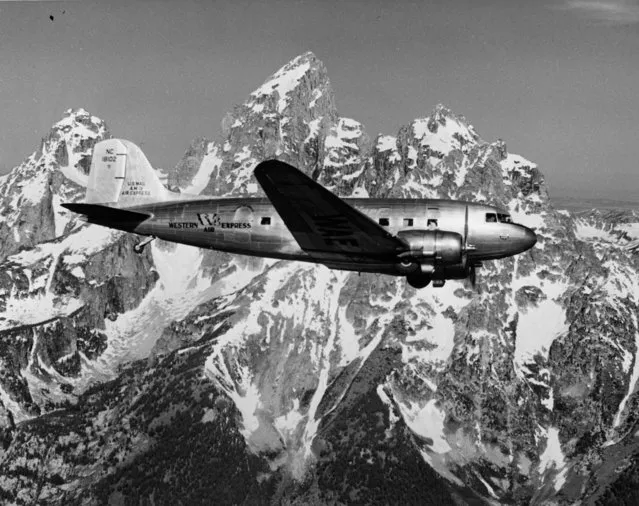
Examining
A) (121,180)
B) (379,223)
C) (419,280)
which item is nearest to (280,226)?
(379,223)

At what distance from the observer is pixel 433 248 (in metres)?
71.4

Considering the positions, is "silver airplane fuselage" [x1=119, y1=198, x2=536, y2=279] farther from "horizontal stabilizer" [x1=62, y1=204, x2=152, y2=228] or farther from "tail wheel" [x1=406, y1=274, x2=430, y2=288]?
"horizontal stabilizer" [x1=62, y1=204, x2=152, y2=228]

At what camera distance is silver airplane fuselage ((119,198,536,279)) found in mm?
75125

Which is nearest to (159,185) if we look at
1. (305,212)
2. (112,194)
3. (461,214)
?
(112,194)

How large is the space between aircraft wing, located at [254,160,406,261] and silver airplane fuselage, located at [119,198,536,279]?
94cm

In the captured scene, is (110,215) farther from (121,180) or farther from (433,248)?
(433,248)

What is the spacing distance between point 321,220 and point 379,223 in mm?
6470

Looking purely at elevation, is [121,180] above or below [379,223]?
above

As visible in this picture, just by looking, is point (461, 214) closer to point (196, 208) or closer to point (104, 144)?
point (196, 208)

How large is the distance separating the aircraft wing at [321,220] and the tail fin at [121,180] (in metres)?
21.0

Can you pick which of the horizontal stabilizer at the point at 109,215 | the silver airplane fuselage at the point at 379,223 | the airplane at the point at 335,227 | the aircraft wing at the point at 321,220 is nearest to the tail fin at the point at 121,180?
the airplane at the point at 335,227

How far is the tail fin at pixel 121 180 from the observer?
→ 89188 millimetres

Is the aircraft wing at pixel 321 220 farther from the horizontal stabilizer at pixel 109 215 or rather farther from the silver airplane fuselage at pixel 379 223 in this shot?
the horizontal stabilizer at pixel 109 215

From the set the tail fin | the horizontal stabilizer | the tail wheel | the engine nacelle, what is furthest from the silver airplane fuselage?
the tail fin
